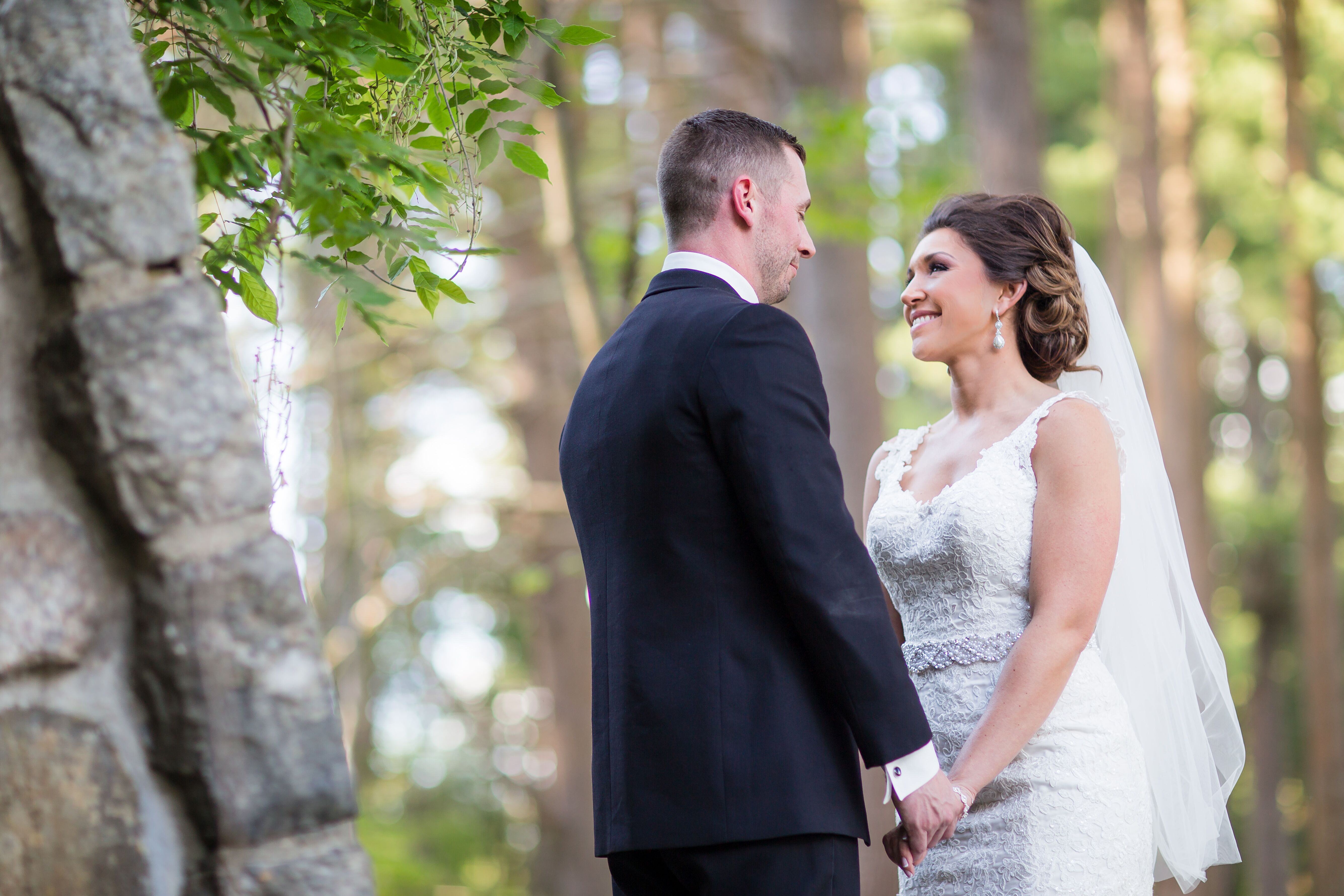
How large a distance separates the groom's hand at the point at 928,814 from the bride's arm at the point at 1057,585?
0.30 m

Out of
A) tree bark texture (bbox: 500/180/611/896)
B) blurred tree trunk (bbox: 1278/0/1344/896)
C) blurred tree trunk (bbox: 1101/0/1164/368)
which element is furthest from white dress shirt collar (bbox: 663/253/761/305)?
blurred tree trunk (bbox: 1278/0/1344/896)

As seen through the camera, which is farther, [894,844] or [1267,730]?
[1267,730]

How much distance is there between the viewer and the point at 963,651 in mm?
3031

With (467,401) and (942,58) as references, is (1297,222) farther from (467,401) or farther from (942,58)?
(467,401)

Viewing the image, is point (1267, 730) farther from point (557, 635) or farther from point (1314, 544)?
point (557, 635)

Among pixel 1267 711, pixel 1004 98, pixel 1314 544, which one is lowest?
pixel 1267 711

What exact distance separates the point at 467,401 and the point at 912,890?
38.6 ft

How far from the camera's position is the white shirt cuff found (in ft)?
7.71

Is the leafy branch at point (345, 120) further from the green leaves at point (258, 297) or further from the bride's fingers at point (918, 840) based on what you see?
the bride's fingers at point (918, 840)

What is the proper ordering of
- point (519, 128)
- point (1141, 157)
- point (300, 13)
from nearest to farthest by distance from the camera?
point (300, 13)
point (519, 128)
point (1141, 157)

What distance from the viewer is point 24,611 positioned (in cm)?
166

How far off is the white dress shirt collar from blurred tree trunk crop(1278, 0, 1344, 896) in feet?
41.3

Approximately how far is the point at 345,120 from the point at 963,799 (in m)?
2.00

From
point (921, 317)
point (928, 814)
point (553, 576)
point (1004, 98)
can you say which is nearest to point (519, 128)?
point (921, 317)
